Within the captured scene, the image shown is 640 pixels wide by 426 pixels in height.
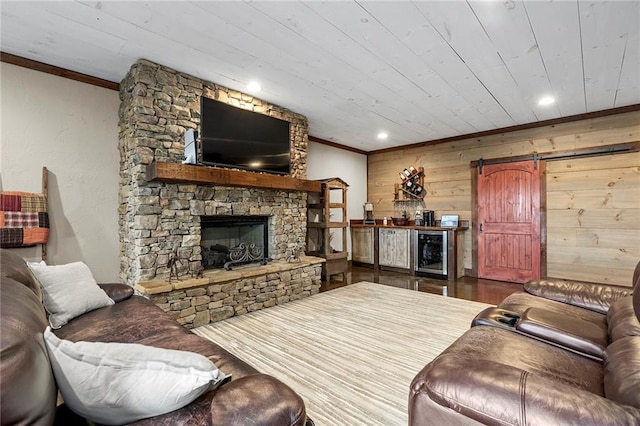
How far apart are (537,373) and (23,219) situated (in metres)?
3.99

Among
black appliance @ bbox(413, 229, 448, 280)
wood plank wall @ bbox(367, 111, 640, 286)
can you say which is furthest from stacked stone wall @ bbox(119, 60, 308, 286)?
wood plank wall @ bbox(367, 111, 640, 286)

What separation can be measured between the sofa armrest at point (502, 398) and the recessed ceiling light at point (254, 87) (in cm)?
329

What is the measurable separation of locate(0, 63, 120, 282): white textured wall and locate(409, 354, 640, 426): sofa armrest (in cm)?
350

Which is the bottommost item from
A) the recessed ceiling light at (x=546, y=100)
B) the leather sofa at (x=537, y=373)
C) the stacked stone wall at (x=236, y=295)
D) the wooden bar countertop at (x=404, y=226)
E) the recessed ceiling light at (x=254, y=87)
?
the stacked stone wall at (x=236, y=295)

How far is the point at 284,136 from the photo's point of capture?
166 inches

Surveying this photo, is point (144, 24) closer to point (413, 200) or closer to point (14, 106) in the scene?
point (14, 106)

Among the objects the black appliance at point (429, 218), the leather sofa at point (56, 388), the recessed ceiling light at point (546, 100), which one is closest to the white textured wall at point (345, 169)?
the black appliance at point (429, 218)

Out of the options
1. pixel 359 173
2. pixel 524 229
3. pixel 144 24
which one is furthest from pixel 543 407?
pixel 359 173

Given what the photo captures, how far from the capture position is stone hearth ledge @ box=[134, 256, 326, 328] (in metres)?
2.89

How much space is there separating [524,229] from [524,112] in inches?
75.3

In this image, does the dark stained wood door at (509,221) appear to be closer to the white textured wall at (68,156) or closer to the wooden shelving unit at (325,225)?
the wooden shelving unit at (325,225)

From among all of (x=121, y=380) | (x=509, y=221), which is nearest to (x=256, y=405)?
(x=121, y=380)

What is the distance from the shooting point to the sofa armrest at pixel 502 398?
825mm

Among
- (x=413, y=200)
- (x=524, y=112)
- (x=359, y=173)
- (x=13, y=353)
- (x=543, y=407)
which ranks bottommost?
(x=543, y=407)
